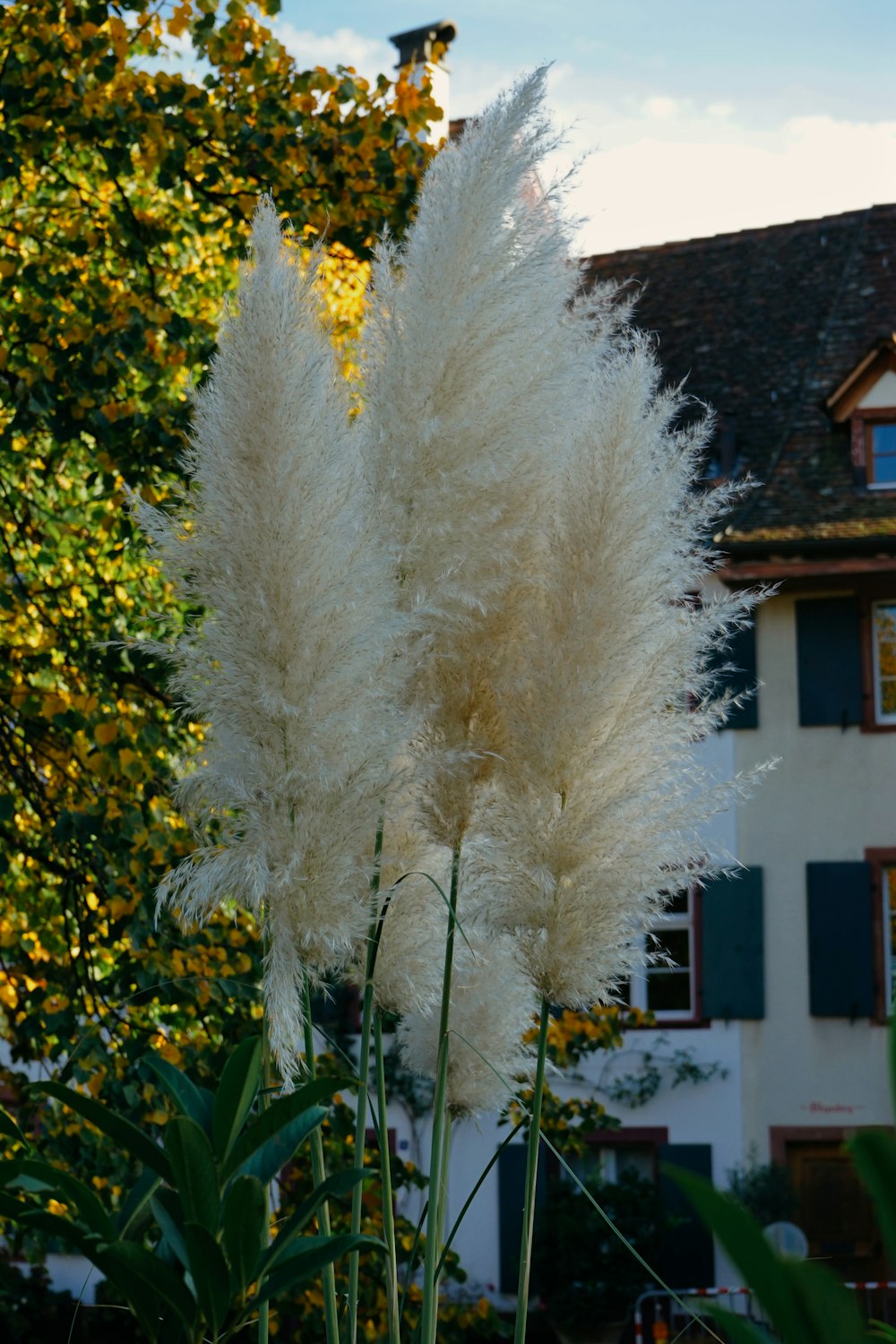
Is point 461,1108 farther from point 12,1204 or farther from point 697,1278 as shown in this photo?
point 697,1278

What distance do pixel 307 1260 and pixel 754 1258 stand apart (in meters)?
0.92

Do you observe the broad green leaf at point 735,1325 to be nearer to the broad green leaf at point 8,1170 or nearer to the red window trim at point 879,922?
the broad green leaf at point 8,1170

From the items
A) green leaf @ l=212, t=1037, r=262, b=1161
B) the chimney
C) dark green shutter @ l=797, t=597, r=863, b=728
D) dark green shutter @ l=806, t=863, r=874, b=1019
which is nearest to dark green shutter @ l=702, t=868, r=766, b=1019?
dark green shutter @ l=806, t=863, r=874, b=1019

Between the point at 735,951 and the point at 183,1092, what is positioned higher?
the point at 735,951

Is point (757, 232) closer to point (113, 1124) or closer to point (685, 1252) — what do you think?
point (685, 1252)

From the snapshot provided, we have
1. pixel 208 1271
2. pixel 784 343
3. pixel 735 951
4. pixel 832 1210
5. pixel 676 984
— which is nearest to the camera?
pixel 208 1271

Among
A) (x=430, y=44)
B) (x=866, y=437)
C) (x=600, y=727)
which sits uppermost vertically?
(x=430, y=44)

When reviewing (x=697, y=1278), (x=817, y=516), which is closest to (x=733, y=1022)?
(x=697, y=1278)

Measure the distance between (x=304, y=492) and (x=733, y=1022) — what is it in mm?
11527

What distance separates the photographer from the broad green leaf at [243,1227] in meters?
1.42

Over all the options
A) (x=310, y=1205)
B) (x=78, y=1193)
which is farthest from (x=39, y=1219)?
(x=310, y=1205)

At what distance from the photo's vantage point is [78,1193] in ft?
4.78

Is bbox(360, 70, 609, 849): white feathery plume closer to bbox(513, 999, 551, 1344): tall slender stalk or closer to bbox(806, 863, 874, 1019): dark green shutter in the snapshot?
bbox(513, 999, 551, 1344): tall slender stalk

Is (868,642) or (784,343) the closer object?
(868,642)
